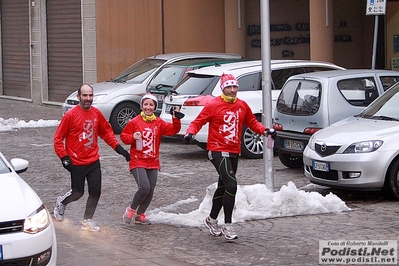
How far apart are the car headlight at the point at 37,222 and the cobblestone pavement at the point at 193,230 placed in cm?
107

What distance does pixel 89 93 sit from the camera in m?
8.68

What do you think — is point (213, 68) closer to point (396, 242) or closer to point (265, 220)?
point (265, 220)

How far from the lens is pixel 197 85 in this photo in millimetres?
14164

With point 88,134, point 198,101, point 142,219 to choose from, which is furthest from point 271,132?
point 198,101

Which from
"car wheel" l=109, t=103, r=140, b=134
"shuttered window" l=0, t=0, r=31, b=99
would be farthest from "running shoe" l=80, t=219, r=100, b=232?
"shuttered window" l=0, t=0, r=31, b=99

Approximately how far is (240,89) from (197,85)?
0.75 m

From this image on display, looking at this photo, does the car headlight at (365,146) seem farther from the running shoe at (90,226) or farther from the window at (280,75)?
the window at (280,75)

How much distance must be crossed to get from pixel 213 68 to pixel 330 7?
678 centimetres

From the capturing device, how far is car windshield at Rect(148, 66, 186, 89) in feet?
54.0

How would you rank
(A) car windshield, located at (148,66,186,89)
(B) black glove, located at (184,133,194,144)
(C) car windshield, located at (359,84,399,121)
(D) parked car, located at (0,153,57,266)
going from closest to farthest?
(D) parked car, located at (0,153,57,266)
(B) black glove, located at (184,133,194,144)
(C) car windshield, located at (359,84,399,121)
(A) car windshield, located at (148,66,186,89)

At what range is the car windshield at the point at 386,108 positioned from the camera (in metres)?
10.7

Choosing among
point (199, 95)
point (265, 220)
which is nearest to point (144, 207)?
point (265, 220)

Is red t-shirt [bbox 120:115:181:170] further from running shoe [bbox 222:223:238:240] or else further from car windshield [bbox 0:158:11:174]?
car windshield [bbox 0:158:11:174]

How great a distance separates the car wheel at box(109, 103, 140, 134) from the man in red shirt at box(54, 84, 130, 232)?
8.45 m
